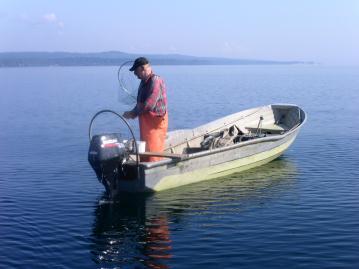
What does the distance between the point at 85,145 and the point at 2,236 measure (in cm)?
1040

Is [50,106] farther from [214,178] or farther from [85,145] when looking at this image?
[214,178]

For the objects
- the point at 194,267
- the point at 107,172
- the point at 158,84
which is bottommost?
the point at 194,267

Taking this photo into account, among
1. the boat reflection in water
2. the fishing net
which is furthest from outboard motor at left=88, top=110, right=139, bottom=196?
the fishing net

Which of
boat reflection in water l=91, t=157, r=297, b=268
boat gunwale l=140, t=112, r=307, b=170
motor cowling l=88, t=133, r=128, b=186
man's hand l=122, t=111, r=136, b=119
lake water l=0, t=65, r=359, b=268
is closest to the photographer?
lake water l=0, t=65, r=359, b=268

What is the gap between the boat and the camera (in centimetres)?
1090

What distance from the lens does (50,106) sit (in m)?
37.7

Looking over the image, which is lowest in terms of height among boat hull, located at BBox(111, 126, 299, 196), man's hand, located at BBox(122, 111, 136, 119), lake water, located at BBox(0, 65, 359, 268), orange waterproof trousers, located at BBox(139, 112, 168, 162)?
lake water, located at BBox(0, 65, 359, 268)

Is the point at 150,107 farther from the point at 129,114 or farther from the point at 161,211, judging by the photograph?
the point at 161,211

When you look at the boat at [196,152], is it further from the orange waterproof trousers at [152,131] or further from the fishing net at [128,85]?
the fishing net at [128,85]

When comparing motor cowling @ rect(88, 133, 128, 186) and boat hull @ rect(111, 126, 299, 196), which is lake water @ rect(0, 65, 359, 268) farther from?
motor cowling @ rect(88, 133, 128, 186)

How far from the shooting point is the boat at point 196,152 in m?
10.9

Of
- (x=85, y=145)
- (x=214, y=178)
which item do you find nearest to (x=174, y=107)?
(x=85, y=145)

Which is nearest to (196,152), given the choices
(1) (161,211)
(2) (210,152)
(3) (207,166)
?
(3) (207,166)

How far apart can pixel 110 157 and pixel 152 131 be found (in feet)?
5.65
